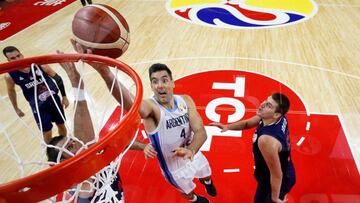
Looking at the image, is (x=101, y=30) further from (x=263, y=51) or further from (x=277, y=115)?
(x=263, y=51)

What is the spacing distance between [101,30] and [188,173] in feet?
4.15

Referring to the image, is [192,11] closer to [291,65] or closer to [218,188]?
[291,65]

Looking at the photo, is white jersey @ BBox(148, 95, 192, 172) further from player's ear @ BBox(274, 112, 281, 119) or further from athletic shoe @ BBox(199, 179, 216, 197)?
player's ear @ BBox(274, 112, 281, 119)

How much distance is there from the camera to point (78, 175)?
3.47ft

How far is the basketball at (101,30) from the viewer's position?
5.60ft

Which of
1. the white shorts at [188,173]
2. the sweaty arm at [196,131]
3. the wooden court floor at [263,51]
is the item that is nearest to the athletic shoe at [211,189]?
the white shorts at [188,173]

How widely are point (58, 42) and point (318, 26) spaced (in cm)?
480

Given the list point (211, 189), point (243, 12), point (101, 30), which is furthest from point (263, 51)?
point (101, 30)

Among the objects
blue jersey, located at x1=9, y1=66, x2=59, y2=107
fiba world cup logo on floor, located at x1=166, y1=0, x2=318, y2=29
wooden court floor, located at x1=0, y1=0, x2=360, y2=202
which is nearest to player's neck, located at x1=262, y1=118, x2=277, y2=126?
wooden court floor, located at x1=0, y1=0, x2=360, y2=202

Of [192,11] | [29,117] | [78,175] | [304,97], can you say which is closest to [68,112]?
[29,117]

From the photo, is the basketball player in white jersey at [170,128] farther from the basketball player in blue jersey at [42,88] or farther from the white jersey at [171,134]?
the basketball player in blue jersey at [42,88]

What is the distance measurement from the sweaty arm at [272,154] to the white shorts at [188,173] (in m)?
0.68

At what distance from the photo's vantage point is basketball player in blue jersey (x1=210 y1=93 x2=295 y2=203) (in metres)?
1.92

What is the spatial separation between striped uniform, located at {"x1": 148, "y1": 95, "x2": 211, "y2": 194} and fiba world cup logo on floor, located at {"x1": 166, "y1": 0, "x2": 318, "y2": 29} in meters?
4.07
